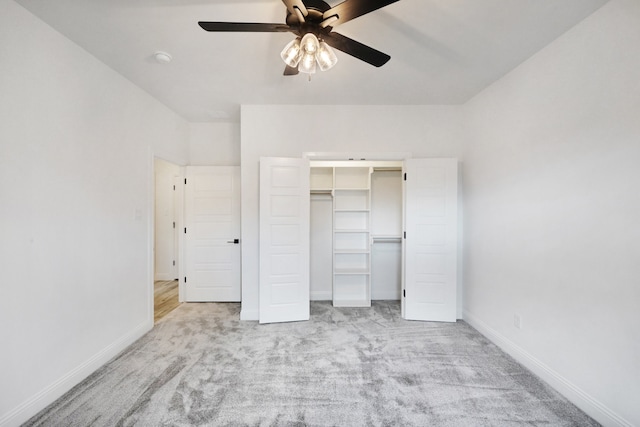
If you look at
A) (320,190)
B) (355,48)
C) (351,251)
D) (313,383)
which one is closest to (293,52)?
(355,48)

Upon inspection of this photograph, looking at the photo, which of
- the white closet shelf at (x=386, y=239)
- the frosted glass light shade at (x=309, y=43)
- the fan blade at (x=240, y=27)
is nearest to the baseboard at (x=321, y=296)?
the white closet shelf at (x=386, y=239)

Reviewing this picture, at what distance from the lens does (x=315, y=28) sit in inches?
57.2

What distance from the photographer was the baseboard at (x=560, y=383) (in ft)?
5.20

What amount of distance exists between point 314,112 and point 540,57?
226 cm

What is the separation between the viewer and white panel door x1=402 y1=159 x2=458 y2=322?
3105mm

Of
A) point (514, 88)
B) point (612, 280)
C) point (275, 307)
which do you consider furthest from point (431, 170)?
point (275, 307)

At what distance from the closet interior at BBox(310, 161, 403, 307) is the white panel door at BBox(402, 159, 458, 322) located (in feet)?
2.01

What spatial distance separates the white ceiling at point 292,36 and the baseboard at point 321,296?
2.78m

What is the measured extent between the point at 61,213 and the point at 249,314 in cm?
211

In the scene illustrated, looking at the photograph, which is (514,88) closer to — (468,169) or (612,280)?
(468,169)

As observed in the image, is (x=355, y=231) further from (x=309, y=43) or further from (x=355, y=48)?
(x=309, y=43)

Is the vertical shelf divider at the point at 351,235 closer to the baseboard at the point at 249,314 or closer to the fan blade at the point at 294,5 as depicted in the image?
the baseboard at the point at 249,314

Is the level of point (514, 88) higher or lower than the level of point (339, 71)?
lower

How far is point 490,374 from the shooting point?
2.09 meters
